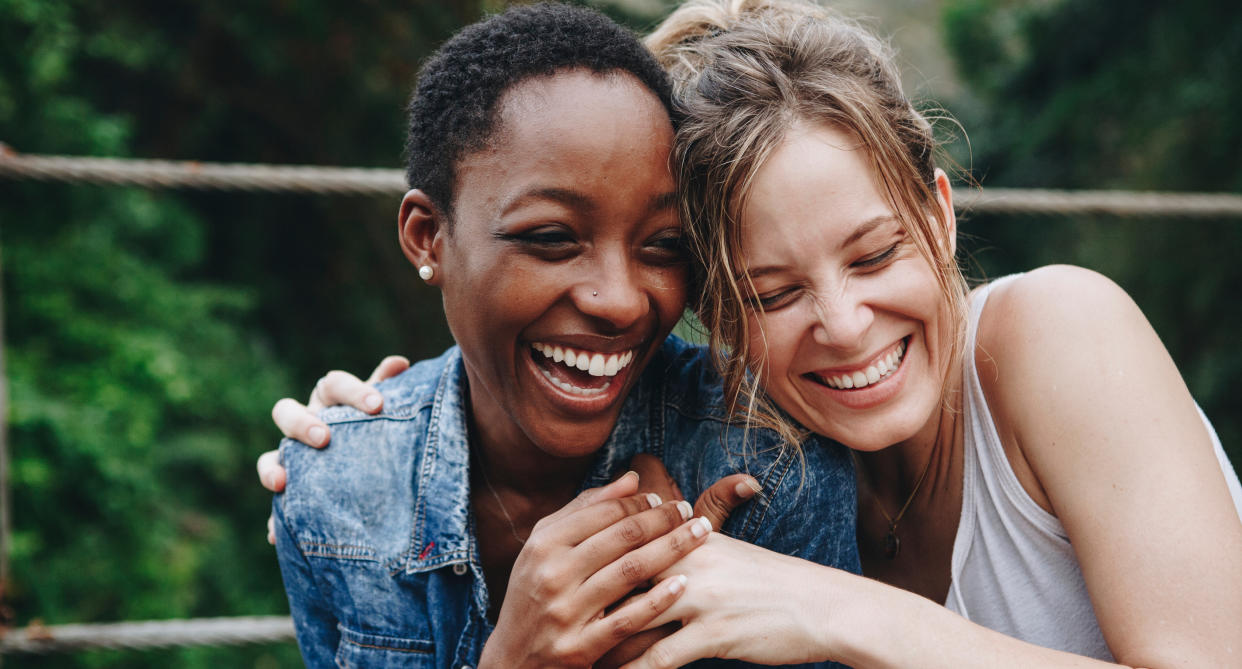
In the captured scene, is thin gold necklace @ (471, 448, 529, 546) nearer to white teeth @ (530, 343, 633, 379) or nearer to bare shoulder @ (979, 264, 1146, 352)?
white teeth @ (530, 343, 633, 379)

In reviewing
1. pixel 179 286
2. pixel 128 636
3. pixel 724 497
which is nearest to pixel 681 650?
pixel 724 497

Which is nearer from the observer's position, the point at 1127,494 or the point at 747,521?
the point at 1127,494

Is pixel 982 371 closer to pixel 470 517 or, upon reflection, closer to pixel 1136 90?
pixel 470 517

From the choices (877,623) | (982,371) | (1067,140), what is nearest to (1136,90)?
→ (1067,140)

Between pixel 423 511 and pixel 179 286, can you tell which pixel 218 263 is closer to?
pixel 179 286

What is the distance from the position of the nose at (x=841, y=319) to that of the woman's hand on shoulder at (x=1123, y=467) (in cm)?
29

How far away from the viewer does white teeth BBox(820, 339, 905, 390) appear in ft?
5.48

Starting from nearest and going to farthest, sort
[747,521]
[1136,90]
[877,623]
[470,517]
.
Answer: [877,623] → [747,521] → [470,517] → [1136,90]

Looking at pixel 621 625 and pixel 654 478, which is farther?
pixel 654 478

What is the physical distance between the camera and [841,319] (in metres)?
1.57

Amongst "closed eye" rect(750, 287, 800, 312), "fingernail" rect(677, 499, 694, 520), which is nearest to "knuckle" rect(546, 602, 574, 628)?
"fingernail" rect(677, 499, 694, 520)

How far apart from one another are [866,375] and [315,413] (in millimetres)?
1168

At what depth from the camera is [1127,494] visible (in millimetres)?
1481

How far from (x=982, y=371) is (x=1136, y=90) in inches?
292
